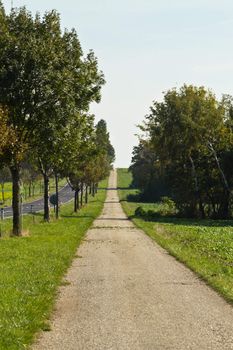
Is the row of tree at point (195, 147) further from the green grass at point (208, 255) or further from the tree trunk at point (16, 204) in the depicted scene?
the tree trunk at point (16, 204)

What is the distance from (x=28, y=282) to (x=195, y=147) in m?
47.8

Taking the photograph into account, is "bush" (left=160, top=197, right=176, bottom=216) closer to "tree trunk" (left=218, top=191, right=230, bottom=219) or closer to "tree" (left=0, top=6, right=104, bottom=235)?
"tree trunk" (left=218, top=191, right=230, bottom=219)

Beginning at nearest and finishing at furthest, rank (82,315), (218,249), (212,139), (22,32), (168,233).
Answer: (82,315), (218,249), (22,32), (168,233), (212,139)

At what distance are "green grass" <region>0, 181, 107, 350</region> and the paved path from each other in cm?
38

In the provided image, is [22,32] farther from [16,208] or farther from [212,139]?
[212,139]

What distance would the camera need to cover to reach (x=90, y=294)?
15.4 metres

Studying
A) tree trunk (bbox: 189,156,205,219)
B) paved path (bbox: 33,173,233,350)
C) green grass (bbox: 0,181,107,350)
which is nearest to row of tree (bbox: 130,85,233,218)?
tree trunk (bbox: 189,156,205,219)

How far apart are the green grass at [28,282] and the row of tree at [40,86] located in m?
5.87

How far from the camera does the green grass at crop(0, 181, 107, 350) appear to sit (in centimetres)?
1095

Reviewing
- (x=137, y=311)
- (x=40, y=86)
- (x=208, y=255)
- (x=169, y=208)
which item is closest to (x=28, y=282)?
(x=137, y=311)

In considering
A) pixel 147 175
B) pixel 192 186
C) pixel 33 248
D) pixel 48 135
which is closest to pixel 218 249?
pixel 33 248

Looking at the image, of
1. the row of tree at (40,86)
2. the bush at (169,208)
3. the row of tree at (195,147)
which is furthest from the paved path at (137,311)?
the bush at (169,208)

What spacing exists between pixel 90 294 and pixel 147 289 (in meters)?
1.84

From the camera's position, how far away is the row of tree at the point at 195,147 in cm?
6097
